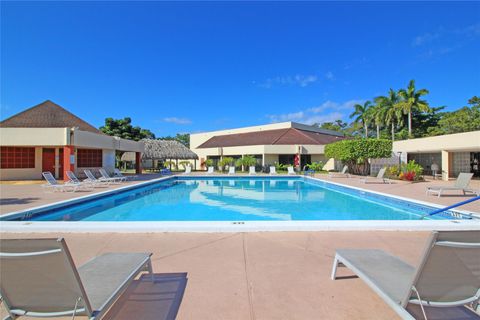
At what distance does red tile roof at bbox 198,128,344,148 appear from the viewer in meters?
33.0

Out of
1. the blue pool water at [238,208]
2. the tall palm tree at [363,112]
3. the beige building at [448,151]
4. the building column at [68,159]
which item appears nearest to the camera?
the blue pool water at [238,208]

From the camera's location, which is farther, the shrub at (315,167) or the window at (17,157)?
the shrub at (315,167)

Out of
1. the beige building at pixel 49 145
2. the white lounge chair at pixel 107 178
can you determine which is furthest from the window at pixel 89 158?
the white lounge chair at pixel 107 178

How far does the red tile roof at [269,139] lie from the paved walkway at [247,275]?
27728 mm

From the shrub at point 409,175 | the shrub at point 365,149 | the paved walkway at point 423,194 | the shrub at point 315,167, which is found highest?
the shrub at point 365,149

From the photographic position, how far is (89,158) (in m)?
21.1

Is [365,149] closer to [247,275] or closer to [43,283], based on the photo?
[247,275]

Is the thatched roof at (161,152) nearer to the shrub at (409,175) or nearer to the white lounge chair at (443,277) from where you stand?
the shrub at (409,175)

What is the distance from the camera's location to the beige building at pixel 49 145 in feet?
53.7

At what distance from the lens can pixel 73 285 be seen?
1.99 m

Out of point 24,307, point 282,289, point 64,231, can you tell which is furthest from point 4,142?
point 282,289

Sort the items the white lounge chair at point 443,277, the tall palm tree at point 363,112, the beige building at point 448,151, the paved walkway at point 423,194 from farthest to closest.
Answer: the tall palm tree at point 363,112, the beige building at point 448,151, the paved walkway at point 423,194, the white lounge chair at point 443,277

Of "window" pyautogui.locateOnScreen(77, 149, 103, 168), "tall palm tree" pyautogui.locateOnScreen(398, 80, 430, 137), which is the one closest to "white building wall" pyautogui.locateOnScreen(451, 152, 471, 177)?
"tall palm tree" pyautogui.locateOnScreen(398, 80, 430, 137)

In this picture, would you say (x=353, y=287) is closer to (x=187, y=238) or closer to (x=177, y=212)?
(x=187, y=238)
